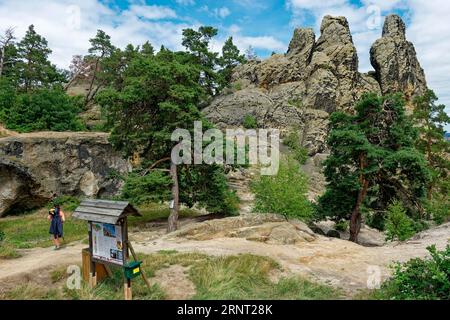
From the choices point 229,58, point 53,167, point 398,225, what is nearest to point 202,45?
point 229,58

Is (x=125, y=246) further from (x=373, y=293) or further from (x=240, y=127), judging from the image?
(x=240, y=127)

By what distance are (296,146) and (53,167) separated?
28141 millimetres

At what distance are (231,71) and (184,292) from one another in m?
44.6

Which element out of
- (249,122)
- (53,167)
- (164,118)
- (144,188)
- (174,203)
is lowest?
(174,203)

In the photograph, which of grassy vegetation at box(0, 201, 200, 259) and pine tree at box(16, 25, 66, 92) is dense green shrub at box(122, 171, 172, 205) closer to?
grassy vegetation at box(0, 201, 200, 259)

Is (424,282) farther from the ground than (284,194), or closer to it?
closer to it

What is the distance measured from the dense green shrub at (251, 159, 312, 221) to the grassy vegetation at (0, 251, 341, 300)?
26.4ft

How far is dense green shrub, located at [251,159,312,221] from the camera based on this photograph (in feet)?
58.8

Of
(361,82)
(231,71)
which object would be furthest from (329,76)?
(231,71)

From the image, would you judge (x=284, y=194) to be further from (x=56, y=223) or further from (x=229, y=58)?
→ (x=229, y=58)

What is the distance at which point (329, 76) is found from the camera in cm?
4788

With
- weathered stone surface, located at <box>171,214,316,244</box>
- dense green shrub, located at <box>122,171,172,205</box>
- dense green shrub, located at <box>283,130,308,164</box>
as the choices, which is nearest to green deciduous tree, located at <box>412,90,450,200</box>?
dense green shrub, located at <box>283,130,308,164</box>

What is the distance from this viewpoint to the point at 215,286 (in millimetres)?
8242
